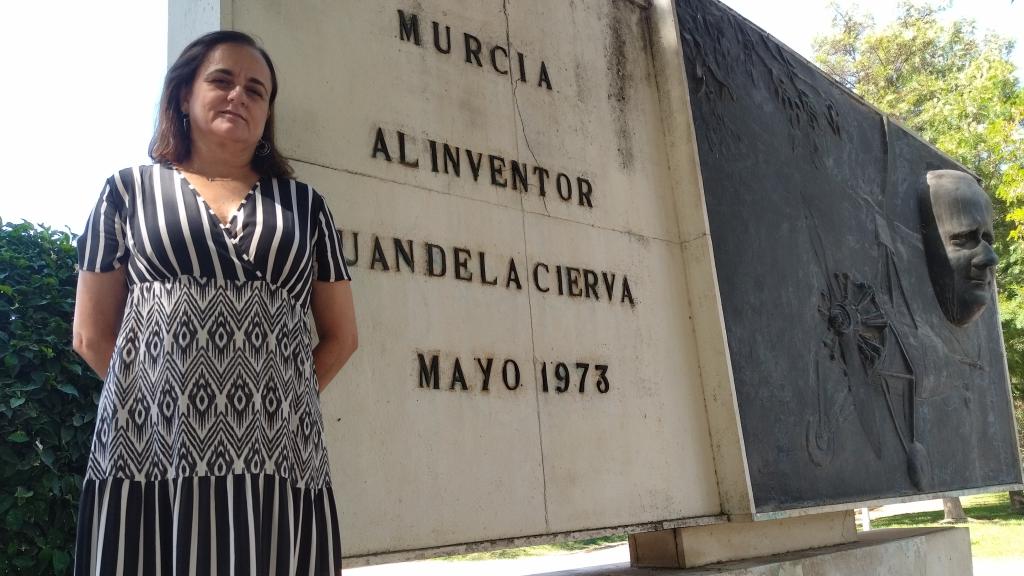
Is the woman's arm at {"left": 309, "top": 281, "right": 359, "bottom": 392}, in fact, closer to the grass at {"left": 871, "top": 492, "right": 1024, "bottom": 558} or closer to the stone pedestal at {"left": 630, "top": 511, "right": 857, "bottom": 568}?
the stone pedestal at {"left": 630, "top": 511, "right": 857, "bottom": 568}

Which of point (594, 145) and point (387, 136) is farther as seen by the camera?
point (594, 145)

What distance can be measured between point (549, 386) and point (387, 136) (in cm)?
129

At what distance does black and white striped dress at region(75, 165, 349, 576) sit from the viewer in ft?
5.57

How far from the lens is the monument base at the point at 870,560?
4348 millimetres

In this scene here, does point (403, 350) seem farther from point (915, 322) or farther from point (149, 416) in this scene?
point (915, 322)

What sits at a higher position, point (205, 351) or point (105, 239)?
point (105, 239)

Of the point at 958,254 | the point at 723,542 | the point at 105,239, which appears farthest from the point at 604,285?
the point at 958,254

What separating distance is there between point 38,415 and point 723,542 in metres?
3.51

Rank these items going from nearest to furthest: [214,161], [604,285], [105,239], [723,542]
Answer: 1. [105,239]
2. [214,161]
3. [604,285]
4. [723,542]

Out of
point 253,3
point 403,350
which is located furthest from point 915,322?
point 253,3

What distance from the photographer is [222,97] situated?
2027 mm

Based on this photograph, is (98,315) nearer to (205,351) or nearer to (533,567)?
(205,351)

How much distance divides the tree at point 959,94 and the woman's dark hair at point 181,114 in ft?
36.3

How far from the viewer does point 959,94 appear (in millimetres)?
16094
